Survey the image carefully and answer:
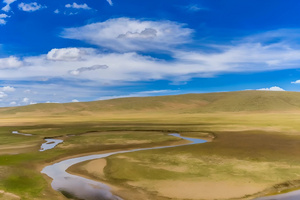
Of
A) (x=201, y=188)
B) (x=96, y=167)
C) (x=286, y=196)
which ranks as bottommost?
(x=286, y=196)

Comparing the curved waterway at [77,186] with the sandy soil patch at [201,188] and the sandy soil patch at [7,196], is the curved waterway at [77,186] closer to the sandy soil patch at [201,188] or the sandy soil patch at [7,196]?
the sandy soil patch at [201,188]

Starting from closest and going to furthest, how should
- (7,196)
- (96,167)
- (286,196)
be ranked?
(7,196)
(286,196)
(96,167)

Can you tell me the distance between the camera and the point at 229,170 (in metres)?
24.7

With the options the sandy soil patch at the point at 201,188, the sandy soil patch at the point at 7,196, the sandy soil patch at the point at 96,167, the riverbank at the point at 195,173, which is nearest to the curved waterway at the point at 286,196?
the riverbank at the point at 195,173

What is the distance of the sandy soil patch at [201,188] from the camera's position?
732 inches

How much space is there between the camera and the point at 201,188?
20016 millimetres

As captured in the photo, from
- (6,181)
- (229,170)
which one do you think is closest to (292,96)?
(229,170)

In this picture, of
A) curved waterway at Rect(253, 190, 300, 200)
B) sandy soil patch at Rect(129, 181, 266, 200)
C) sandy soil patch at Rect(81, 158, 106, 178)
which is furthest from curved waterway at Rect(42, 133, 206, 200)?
curved waterway at Rect(253, 190, 300, 200)

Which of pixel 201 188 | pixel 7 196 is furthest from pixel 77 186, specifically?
pixel 201 188

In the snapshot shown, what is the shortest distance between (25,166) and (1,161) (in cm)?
408

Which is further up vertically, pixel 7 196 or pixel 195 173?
pixel 195 173

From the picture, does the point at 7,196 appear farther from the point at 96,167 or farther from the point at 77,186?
the point at 96,167

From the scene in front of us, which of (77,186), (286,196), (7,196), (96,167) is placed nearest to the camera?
(7,196)

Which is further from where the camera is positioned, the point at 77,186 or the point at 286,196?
the point at 77,186
